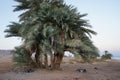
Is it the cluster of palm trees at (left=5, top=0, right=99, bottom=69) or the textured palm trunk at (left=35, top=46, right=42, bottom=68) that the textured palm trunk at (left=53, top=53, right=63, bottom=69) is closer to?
the cluster of palm trees at (left=5, top=0, right=99, bottom=69)

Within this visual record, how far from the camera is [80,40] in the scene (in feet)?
62.4

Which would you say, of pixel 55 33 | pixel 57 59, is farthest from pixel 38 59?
pixel 55 33

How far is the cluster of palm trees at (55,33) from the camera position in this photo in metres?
18.3

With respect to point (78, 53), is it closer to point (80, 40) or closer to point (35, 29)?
point (80, 40)

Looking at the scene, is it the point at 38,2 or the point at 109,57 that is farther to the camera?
the point at 109,57

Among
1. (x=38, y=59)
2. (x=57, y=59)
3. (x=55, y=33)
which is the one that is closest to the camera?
(x=55, y=33)

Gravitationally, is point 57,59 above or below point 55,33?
below

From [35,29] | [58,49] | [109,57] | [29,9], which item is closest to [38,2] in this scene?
[29,9]

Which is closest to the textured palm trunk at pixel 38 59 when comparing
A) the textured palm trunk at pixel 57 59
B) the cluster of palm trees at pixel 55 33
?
the cluster of palm trees at pixel 55 33

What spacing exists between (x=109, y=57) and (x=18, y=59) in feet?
80.5

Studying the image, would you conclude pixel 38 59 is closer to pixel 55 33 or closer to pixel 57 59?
pixel 57 59

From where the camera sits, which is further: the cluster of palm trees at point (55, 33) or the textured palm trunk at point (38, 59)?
the textured palm trunk at point (38, 59)

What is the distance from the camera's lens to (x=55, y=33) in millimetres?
18250

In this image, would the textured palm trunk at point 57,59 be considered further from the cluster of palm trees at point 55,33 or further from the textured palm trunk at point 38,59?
the textured palm trunk at point 38,59
